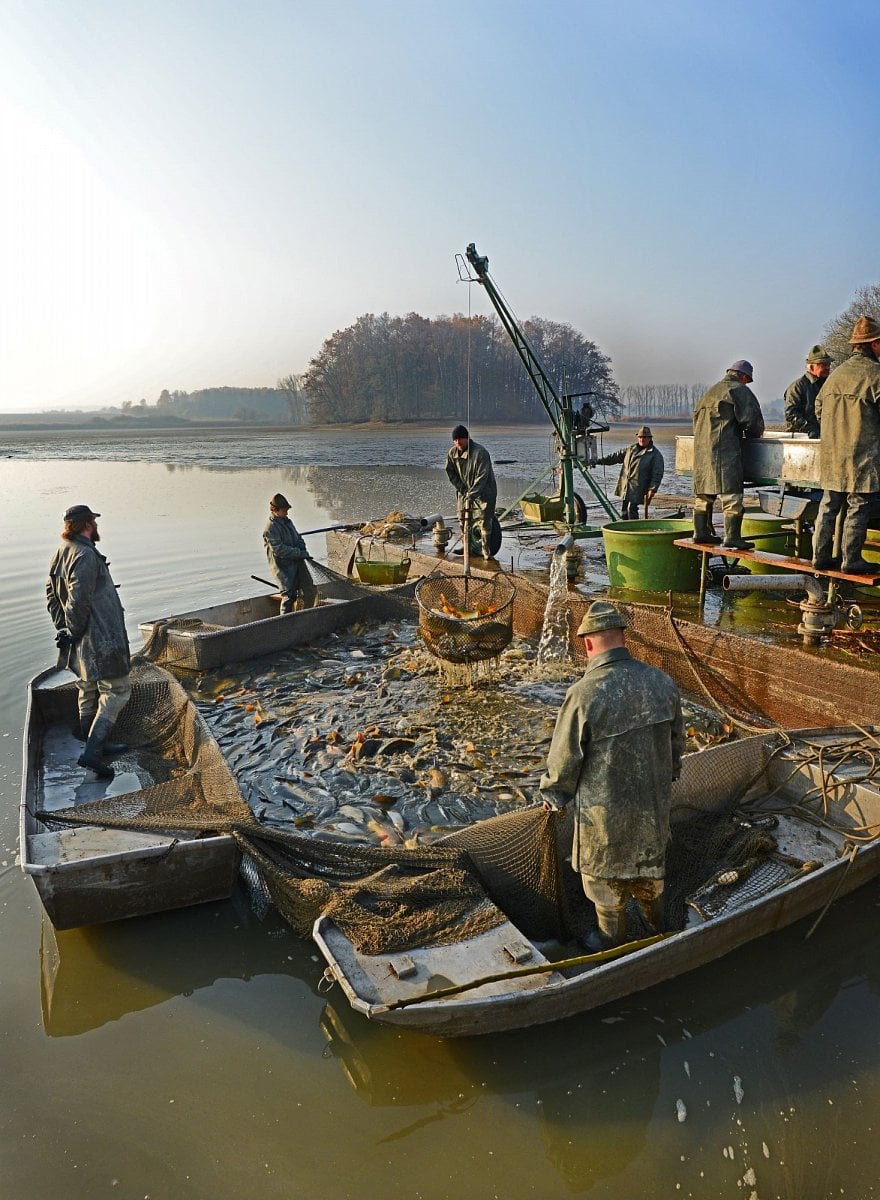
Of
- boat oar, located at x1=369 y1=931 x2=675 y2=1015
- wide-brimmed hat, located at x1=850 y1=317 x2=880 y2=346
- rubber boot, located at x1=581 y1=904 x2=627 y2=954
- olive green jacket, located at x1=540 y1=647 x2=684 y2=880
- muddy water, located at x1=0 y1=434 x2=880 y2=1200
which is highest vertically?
wide-brimmed hat, located at x1=850 y1=317 x2=880 y2=346

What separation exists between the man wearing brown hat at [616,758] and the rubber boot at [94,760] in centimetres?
435

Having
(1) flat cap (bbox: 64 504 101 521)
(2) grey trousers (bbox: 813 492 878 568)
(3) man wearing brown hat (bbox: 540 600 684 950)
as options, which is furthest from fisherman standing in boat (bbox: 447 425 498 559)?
(3) man wearing brown hat (bbox: 540 600 684 950)

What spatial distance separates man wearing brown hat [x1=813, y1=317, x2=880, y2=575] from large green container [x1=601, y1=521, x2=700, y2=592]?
2224mm

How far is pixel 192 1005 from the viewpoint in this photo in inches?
170

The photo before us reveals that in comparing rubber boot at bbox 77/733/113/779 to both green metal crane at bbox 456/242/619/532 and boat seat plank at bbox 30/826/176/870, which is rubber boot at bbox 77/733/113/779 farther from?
green metal crane at bbox 456/242/619/532

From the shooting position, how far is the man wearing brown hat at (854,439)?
250 inches

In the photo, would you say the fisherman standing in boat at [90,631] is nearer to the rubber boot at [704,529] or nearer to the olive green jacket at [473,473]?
the olive green jacket at [473,473]

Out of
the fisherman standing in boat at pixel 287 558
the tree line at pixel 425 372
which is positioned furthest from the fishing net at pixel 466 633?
the tree line at pixel 425 372

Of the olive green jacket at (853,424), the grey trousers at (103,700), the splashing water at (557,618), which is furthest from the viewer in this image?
the splashing water at (557,618)

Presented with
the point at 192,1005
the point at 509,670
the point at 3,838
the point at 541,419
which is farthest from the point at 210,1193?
the point at 541,419

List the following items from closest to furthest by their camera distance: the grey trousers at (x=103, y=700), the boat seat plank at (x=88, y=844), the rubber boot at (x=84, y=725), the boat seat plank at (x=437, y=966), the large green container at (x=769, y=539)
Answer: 1. the boat seat plank at (x=437, y=966)
2. the boat seat plank at (x=88, y=844)
3. the grey trousers at (x=103, y=700)
4. the rubber boot at (x=84, y=725)
5. the large green container at (x=769, y=539)

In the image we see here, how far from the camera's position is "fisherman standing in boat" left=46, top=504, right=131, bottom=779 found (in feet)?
21.1

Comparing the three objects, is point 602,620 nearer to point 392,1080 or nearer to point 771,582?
point 392,1080

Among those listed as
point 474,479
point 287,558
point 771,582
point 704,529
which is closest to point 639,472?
point 474,479
